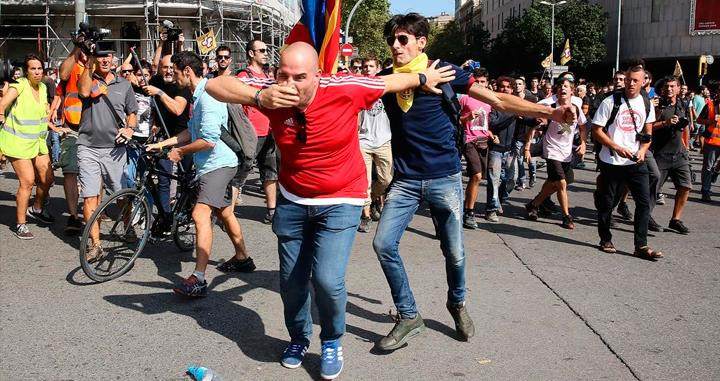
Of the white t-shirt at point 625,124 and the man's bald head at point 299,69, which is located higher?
the man's bald head at point 299,69

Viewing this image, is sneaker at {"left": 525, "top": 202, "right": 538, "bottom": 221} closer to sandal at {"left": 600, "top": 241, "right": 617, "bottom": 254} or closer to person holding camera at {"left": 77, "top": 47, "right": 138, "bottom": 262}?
sandal at {"left": 600, "top": 241, "right": 617, "bottom": 254}

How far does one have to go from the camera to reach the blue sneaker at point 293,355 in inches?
159

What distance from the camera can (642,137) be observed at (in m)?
7.10

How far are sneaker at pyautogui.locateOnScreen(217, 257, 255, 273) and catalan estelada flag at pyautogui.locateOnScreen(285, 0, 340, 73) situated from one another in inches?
83.1

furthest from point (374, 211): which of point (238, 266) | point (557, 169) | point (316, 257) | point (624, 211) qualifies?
point (316, 257)

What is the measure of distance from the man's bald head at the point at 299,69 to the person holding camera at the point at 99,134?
134 inches

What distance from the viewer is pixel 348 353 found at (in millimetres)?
4297

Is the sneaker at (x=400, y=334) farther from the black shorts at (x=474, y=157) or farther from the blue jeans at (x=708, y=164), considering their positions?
the blue jeans at (x=708, y=164)

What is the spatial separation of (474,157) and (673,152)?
248 cm

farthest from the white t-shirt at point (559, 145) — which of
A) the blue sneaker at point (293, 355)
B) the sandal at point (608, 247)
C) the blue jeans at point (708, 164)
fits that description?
the blue sneaker at point (293, 355)

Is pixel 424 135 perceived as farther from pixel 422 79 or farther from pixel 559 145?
pixel 559 145

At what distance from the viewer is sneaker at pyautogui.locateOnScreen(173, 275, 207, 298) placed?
5.18 meters

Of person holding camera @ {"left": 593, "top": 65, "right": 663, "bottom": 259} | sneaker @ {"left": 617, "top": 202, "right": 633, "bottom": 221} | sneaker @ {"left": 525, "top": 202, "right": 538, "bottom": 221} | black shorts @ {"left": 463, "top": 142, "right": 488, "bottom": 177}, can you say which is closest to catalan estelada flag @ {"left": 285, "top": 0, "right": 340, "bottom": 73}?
person holding camera @ {"left": 593, "top": 65, "right": 663, "bottom": 259}

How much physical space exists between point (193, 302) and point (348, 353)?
1.51 m
